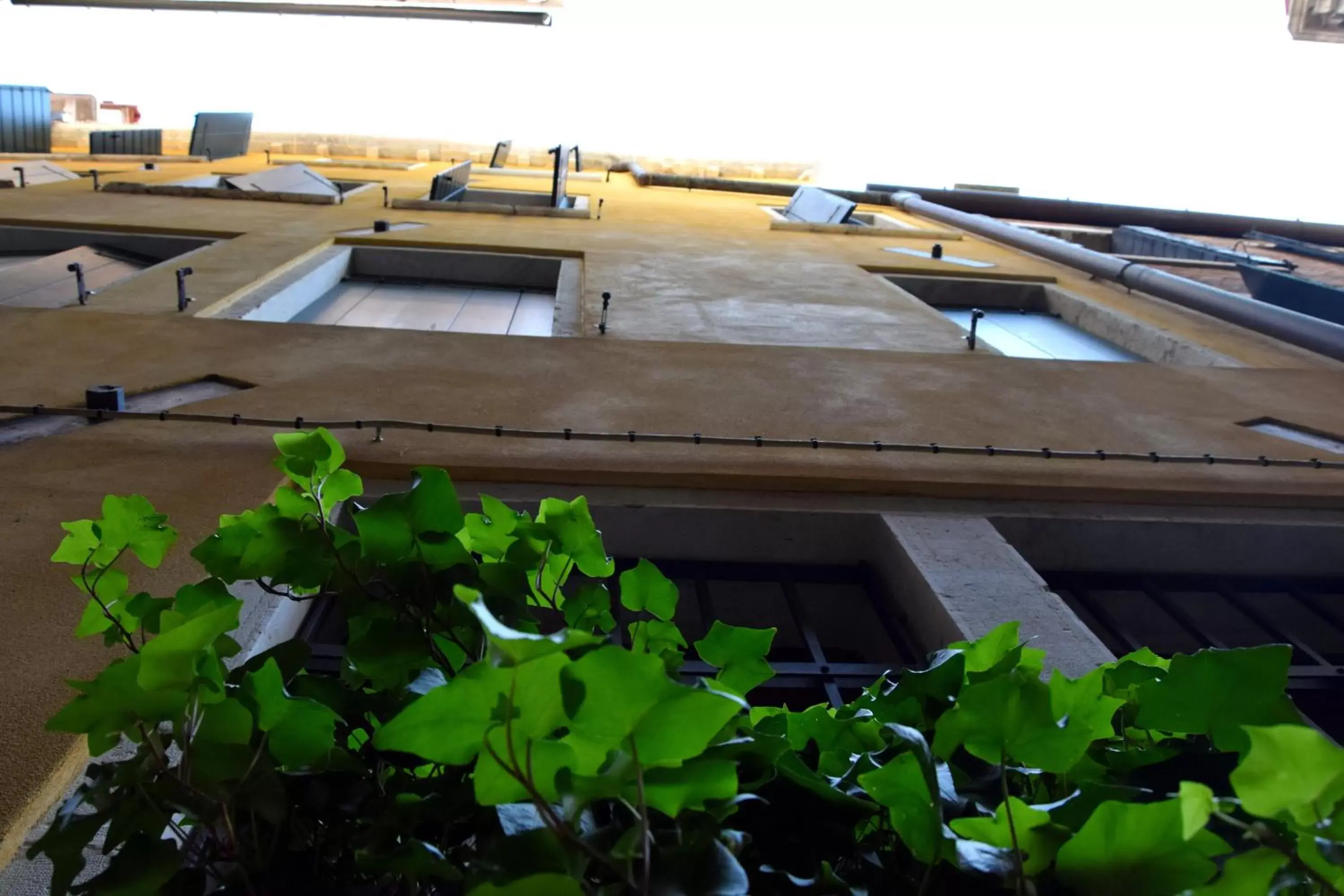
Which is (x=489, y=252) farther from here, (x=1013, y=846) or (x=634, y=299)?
(x=1013, y=846)

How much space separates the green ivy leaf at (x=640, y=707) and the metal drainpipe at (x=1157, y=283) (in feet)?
28.5

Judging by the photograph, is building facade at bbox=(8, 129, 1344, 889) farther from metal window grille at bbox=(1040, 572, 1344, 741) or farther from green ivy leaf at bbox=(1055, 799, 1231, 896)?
green ivy leaf at bbox=(1055, 799, 1231, 896)

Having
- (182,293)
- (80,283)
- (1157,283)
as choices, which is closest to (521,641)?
(182,293)

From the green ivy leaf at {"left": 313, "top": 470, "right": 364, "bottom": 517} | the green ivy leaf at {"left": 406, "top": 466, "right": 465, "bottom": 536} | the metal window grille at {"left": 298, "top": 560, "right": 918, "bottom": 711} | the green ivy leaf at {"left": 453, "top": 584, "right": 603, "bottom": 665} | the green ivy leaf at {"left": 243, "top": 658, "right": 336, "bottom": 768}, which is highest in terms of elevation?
the green ivy leaf at {"left": 453, "top": 584, "right": 603, "bottom": 665}

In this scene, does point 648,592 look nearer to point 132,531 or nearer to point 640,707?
point 640,707

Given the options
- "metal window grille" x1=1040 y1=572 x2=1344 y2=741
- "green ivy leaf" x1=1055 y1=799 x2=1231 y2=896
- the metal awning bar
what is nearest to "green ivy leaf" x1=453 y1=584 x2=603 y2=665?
"green ivy leaf" x1=1055 y1=799 x2=1231 y2=896

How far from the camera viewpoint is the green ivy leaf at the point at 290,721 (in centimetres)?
80

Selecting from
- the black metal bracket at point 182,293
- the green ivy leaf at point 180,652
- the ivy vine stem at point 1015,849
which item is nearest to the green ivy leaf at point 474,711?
the green ivy leaf at point 180,652

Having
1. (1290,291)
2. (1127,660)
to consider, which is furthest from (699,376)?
(1290,291)

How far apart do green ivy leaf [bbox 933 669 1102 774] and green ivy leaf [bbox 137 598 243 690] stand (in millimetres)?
568

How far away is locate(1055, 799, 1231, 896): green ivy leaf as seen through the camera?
614 mm

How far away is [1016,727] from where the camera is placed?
754 mm

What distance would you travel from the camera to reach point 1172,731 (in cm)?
81

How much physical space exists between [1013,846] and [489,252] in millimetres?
10477
